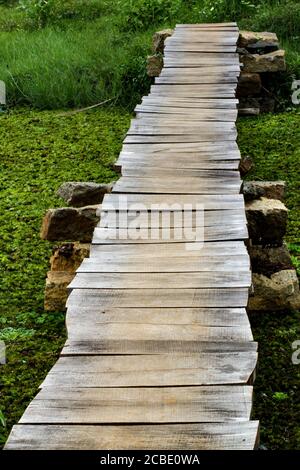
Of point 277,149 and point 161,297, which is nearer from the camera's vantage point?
point 161,297

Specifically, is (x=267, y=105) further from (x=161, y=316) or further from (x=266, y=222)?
(x=161, y=316)

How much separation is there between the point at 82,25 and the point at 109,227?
24.3 feet

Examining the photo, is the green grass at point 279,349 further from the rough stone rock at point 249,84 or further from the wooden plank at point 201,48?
the rough stone rock at point 249,84

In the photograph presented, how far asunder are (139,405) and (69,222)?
2.64 m

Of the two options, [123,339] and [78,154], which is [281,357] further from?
[78,154]

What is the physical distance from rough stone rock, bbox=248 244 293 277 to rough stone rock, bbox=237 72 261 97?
4.20 metres

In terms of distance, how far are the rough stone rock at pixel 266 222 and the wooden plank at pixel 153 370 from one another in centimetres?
219

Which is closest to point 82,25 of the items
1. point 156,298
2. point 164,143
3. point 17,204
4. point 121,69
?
point 121,69

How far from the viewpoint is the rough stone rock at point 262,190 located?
21.5 ft

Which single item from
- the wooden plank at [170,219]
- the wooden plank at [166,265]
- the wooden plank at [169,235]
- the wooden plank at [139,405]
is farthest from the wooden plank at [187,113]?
the wooden plank at [139,405]

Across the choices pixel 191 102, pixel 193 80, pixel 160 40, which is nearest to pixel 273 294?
pixel 191 102

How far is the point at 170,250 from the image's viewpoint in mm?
5348
